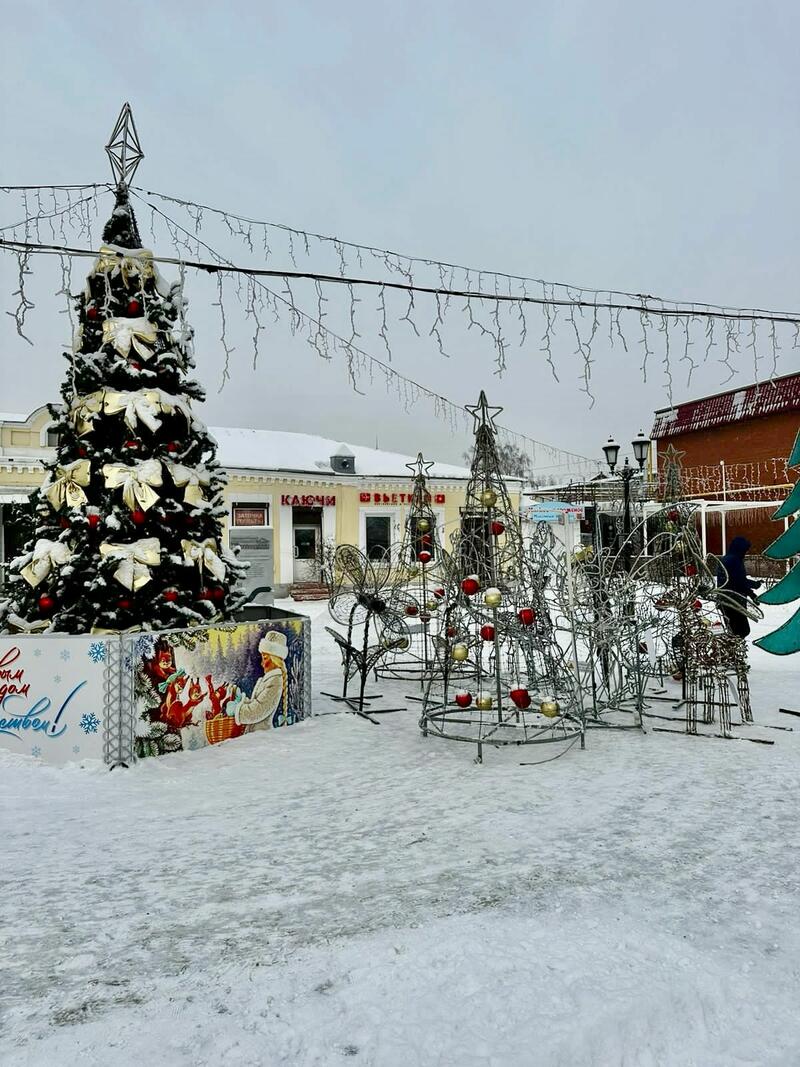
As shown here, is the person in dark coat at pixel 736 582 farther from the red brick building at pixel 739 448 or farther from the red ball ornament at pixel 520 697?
the red brick building at pixel 739 448

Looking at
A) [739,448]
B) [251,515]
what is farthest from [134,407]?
[739,448]

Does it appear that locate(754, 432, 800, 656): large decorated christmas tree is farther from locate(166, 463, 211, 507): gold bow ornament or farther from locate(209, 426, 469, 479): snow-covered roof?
locate(209, 426, 469, 479): snow-covered roof

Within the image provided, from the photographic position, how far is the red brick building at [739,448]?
82.9 feet

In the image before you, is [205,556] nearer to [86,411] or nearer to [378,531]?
[86,411]

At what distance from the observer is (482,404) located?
6.96 m

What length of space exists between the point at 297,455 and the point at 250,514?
488 cm

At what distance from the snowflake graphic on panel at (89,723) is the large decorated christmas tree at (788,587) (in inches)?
194

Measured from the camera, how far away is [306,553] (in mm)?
24734

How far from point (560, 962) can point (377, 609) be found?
5.55 meters

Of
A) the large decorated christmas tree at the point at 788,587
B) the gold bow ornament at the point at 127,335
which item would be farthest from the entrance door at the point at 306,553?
the large decorated christmas tree at the point at 788,587

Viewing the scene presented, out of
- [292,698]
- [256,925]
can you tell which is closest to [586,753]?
[292,698]

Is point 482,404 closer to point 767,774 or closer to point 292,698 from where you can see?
point 292,698

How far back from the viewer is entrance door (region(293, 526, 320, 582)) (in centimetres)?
2438

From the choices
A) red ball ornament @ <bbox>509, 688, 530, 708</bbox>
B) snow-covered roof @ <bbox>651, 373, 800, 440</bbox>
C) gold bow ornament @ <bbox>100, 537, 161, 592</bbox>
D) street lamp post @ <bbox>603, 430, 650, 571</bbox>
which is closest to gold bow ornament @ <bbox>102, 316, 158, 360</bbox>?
gold bow ornament @ <bbox>100, 537, 161, 592</bbox>
